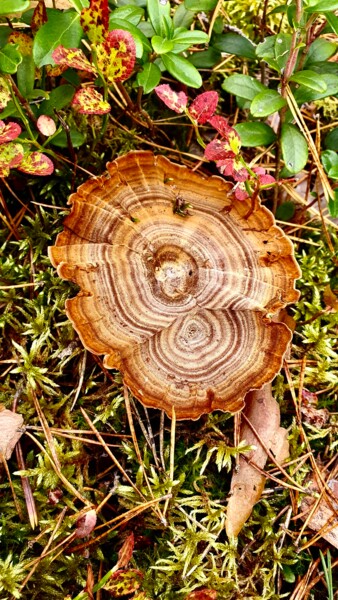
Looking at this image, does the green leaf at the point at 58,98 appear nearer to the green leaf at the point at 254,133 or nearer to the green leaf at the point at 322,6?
the green leaf at the point at 254,133

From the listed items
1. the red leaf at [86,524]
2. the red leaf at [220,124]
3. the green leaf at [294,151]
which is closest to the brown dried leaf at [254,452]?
the red leaf at [86,524]

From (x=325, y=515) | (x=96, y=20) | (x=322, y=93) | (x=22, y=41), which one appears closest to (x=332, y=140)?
(x=322, y=93)

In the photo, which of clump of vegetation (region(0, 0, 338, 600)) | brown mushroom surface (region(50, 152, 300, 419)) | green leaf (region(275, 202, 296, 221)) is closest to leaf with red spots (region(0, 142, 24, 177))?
clump of vegetation (region(0, 0, 338, 600))

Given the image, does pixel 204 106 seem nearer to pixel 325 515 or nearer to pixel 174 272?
pixel 174 272

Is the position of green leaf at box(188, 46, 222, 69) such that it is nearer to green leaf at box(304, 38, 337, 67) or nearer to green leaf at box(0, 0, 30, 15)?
green leaf at box(304, 38, 337, 67)

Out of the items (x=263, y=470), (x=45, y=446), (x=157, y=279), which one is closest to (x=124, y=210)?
(x=157, y=279)

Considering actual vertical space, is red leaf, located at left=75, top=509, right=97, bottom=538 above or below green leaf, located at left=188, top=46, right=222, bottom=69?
below
